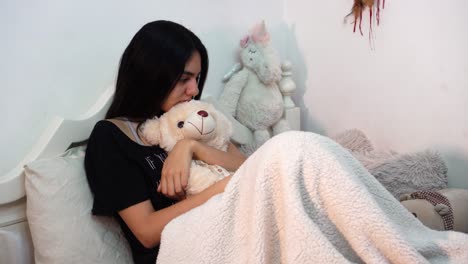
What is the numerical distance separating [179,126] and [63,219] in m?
0.33

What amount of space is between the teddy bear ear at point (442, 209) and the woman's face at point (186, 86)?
26.6 inches

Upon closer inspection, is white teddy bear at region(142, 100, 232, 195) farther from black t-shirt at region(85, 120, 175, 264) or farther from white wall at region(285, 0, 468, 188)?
white wall at region(285, 0, 468, 188)

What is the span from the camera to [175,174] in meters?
0.88

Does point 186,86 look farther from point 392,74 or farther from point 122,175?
point 392,74

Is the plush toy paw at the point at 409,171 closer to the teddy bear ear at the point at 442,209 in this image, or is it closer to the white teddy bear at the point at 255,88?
the teddy bear ear at the point at 442,209

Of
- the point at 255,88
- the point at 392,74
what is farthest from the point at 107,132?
the point at 392,74

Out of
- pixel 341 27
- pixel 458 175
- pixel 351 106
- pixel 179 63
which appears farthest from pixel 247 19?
pixel 458 175

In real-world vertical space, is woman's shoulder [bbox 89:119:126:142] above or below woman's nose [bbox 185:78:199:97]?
below

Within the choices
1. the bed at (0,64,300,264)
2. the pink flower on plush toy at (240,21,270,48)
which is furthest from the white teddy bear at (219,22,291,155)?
the bed at (0,64,300,264)

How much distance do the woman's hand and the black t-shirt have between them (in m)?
0.03

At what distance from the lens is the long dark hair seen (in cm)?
96

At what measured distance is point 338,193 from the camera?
0.65 metres

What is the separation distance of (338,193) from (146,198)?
41 cm

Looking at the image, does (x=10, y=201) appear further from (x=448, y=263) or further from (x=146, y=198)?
(x=448, y=263)
